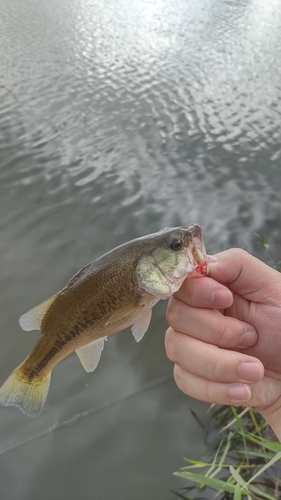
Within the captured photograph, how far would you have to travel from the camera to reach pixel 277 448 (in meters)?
2.75

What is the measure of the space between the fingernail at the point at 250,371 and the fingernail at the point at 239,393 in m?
0.08

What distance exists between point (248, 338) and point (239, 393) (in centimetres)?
33

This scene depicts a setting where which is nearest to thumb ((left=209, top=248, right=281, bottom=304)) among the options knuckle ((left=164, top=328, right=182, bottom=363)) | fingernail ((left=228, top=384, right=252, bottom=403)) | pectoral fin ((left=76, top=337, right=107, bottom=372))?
knuckle ((left=164, top=328, right=182, bottom=363))

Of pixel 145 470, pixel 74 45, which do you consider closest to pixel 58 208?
pixel 145 470

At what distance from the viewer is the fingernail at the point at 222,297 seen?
222cm

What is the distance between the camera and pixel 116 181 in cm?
862

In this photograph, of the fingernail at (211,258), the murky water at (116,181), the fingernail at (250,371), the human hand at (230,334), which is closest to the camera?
the fingernail at (250,371)

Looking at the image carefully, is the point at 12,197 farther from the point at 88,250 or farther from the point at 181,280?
the point at 181,280

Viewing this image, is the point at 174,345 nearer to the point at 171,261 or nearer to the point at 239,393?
the point at 239,393

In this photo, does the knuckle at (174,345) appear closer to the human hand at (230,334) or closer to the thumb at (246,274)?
the human hand at (230,334)

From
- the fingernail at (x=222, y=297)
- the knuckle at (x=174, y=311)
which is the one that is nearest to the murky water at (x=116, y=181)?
the knuckle at (x=174, y=311)

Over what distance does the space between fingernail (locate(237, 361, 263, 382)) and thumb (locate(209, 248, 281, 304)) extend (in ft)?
1.64

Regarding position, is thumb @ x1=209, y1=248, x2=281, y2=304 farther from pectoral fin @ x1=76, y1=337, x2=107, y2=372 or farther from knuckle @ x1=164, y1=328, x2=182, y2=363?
pectoral fin @ x1=76, y1=337, x2=107, y2=372

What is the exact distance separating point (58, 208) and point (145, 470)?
4.89 m
